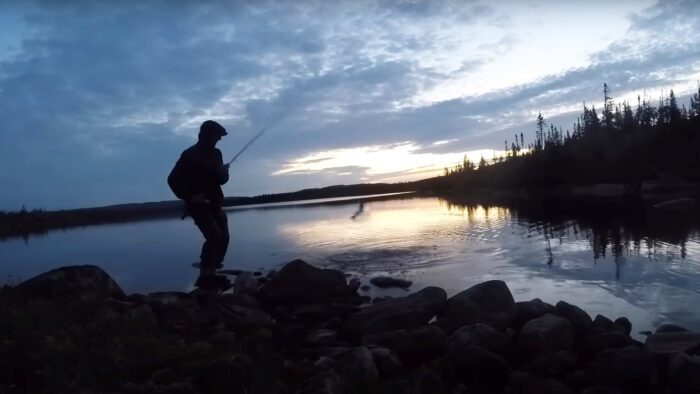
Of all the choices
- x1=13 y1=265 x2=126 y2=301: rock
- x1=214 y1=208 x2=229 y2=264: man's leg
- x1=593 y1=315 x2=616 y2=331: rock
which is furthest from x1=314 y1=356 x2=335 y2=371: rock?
x1=214 y1=208 x2=229 y2=264: man's leg

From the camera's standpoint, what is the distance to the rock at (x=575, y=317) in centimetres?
741

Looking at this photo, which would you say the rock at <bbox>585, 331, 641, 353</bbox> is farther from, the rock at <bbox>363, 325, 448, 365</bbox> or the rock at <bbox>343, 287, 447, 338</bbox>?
the rock at <bbox>343, 287, 447, 338</bbox>

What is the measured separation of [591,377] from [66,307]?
645 cm

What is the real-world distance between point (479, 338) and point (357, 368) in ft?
7.10

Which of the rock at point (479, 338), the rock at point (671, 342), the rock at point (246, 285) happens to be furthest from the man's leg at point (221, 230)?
the rock at point (671, 342)

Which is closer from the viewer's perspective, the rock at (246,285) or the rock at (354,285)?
the rock at (246,285)

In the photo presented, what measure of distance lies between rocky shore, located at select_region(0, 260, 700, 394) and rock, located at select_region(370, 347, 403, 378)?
0.02 m

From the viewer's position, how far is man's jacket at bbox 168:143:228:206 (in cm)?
1045

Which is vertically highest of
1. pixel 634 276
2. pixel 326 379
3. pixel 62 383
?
pixel 62 383

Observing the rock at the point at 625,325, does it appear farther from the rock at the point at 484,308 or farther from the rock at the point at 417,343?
the rock at the point at 417,343

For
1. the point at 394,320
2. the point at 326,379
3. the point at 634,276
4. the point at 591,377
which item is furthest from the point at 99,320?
the point at 634,276

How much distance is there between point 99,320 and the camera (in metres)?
6.08

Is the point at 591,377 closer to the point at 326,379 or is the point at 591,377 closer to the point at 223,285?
the point at 326,379

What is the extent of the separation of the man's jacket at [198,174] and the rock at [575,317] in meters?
6.57
